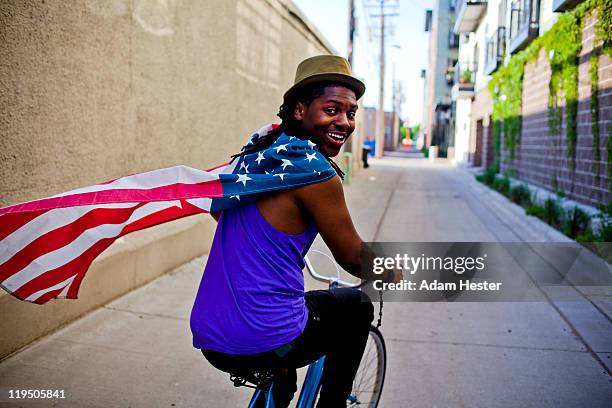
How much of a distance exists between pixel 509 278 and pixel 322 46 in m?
10.4

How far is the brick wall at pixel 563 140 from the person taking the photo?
8406 millimetres

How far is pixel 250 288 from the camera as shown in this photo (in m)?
1.75

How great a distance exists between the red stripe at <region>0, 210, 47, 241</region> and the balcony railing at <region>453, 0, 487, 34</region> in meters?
26.2

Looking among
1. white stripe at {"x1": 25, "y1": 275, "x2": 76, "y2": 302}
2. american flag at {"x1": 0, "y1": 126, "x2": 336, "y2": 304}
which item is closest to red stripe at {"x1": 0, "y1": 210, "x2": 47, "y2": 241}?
american flag at {"x1": 0, "y1": 126, "x2": 336, "y2": 304}

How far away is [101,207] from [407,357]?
2.62m

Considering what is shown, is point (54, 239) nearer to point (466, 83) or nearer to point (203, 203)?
point (203, 203)

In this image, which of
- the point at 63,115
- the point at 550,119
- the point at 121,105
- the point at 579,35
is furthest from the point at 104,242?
the point at 550,119

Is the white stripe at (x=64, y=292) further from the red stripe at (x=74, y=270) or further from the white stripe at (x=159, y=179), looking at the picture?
the white stripe at (x=159, y=179)

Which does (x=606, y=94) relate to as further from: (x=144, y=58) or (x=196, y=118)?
(x=144, y=58)

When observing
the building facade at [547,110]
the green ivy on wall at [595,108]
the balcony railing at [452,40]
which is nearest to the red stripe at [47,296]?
the building facade at [547,110]

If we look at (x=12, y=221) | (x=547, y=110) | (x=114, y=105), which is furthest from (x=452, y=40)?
(x=12, y=221)

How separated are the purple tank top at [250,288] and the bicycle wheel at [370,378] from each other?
107 centimetres

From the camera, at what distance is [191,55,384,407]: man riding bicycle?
1.76m

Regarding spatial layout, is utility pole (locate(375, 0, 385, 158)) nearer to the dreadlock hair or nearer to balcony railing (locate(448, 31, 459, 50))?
balcony railing (locate(448, 31, 459, 50))
